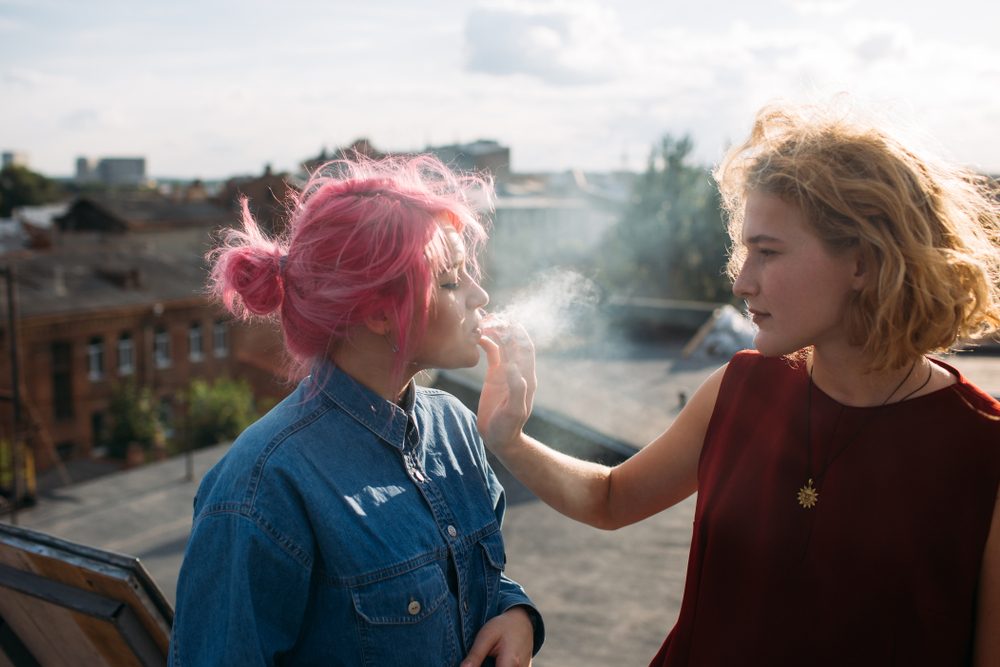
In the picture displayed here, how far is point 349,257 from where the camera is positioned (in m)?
1.92

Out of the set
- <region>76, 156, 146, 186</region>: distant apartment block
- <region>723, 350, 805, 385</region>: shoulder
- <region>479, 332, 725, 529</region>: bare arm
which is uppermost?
<region>723, 350, 805, 385</region>: shoulder

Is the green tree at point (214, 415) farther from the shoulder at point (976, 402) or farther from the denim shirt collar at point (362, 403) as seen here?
the shoulder at point (976, 402)

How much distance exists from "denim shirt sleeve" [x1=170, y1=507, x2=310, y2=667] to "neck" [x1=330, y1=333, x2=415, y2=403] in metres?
0.47

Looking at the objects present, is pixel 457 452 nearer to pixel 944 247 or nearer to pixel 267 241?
pixel 267 241

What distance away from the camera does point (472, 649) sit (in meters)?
2.11

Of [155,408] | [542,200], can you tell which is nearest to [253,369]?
[155,408]

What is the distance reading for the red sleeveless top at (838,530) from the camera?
77.4 inches

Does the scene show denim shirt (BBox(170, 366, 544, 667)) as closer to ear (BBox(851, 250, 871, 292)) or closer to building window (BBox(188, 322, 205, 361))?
ear (BBox(851, 250, 871, 292))

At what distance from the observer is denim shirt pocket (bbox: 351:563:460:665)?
1.86 metres

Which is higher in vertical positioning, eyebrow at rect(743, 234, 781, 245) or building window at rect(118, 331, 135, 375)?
eyebrow at rect(743, 234, 781, 245)

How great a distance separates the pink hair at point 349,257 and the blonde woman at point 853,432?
16.4 inches

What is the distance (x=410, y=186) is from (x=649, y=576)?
6921 mm

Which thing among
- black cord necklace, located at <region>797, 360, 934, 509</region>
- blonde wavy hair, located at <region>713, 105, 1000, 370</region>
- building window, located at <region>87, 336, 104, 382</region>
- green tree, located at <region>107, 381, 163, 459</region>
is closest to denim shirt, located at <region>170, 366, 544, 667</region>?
black cord necklace, located at <region>797, 360, 934, 509</region>

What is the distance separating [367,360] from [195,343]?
39.3 meters
